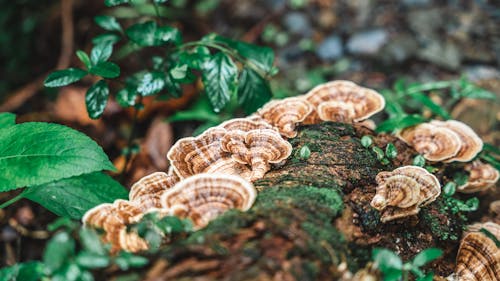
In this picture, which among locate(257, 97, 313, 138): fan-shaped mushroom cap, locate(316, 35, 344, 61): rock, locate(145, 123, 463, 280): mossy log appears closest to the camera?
locate(145, 123, 463, 280): mossy log

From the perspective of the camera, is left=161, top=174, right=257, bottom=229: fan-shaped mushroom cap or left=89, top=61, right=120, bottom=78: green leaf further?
left=89, top=61, right=120, bottom=78: green leaf

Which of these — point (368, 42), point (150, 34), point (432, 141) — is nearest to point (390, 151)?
point (432, 141)

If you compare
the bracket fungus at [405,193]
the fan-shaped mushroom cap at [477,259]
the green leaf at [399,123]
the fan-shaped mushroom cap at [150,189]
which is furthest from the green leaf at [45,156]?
the fan-shaped mushroom cap at [477,259]

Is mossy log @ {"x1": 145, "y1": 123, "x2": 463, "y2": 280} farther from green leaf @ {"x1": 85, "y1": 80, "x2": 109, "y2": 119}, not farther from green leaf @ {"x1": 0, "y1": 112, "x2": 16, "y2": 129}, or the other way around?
green leaf @ {"x1": 0, "y1": 112, "x2": 16, "y2": 129}

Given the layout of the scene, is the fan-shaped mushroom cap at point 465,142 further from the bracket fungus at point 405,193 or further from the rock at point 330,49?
the rock at point 330,49

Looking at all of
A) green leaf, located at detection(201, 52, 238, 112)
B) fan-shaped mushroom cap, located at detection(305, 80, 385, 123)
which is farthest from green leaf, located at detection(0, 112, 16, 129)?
fan-shaped mushroom cap, located at detection(305, 80, 385, 123)

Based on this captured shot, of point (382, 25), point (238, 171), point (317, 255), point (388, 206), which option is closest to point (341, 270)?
point (317, 255)

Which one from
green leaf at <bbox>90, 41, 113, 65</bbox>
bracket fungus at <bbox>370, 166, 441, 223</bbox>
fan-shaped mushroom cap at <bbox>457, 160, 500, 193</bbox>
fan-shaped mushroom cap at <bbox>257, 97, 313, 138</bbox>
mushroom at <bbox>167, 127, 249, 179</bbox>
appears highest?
green leaf at <bbox>90, 41, 113, 65</bbox>
